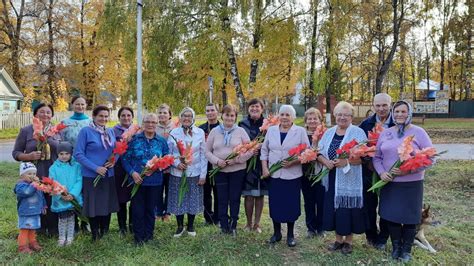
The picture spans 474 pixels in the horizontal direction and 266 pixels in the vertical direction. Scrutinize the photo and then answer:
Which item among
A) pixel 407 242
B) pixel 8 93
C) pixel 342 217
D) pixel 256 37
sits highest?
pixel 256 37

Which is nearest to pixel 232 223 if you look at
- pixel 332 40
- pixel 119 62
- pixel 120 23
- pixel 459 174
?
pixel 459 174

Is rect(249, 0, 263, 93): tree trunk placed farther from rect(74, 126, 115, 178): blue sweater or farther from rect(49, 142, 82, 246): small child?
rect(49, 142, 82, 246): small child

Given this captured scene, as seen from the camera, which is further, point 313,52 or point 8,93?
point 8,93

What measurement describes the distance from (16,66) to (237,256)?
1101 inches

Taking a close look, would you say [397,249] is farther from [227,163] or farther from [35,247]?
[35,247]

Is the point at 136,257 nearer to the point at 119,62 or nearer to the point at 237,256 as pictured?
the point at 237,256

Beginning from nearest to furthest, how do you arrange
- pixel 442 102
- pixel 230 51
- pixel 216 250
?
pixel 216 250
pixel 230 51
pixel 442 102

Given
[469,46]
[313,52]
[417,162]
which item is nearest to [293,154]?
[417,162]

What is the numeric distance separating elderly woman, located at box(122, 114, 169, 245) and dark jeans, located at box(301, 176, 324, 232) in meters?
1.92

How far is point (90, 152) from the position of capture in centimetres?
452

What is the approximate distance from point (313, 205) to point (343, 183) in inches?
36.8

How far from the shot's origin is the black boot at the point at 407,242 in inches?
165

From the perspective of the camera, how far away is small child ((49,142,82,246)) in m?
4.54

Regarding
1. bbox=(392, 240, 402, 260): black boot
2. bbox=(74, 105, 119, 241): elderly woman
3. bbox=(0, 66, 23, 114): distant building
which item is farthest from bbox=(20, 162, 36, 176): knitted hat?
bbox=(0, 66, 23, 114): distant building
